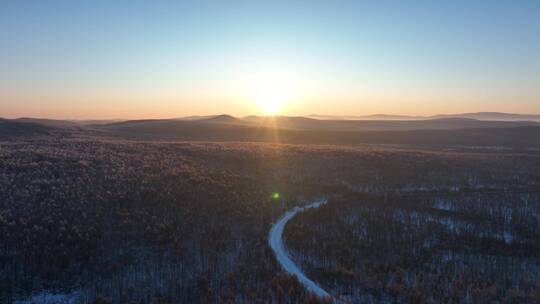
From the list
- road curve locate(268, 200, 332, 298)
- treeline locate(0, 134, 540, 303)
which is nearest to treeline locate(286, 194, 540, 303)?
treeline locate(0, 134, 540, 303)

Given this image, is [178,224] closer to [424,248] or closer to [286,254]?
[286,254]

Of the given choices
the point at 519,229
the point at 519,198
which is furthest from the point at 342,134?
the point at 519,229

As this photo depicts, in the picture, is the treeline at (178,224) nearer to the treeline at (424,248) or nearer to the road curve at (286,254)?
the treeline at (424,248)

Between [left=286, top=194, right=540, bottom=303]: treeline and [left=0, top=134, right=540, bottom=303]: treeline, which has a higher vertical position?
[left=0, top=134, right=540, bottom=303]: treeline

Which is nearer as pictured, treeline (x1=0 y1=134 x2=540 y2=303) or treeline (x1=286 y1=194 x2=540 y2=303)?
treeline (x1=286 y1=194 x2=540 y2=303)

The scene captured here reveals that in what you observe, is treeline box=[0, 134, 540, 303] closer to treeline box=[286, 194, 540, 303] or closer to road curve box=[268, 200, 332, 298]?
treeline box=[286, 194, 540, 303]

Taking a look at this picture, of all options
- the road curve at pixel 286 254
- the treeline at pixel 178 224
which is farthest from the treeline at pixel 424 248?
the road curve at pixel 286 254

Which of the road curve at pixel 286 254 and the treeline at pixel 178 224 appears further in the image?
the treeline at pixel 178 224

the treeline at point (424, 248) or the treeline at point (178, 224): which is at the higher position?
the treeline at point (178, 224)

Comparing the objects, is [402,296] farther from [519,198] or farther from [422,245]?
[519,198]
